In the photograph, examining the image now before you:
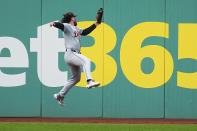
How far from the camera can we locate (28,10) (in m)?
11.1

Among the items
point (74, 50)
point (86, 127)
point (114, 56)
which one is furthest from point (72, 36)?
point (114, 56)

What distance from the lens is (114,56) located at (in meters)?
11.2

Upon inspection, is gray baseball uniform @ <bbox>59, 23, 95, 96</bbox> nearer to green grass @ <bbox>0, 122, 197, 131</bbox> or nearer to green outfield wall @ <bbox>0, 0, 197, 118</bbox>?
green grass @ <bbox>0, 122, 197, 131</bbox>

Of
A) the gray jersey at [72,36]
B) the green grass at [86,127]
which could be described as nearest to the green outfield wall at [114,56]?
the green grass at [86,127]

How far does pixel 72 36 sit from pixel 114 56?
4.76 meters

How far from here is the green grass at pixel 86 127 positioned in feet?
29.6

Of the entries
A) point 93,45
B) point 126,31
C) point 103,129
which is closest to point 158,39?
point 126,31

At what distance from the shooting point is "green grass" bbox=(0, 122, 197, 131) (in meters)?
9.01

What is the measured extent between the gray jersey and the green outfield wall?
4.52 m

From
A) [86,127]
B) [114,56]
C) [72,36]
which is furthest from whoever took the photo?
[114,56]

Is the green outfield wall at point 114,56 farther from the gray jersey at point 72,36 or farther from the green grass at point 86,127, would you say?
the gray jersey at point 72,36

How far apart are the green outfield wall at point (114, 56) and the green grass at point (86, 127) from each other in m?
1.32

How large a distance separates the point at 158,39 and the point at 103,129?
11.2 ft

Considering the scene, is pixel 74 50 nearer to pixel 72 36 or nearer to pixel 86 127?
pixel 72 36
